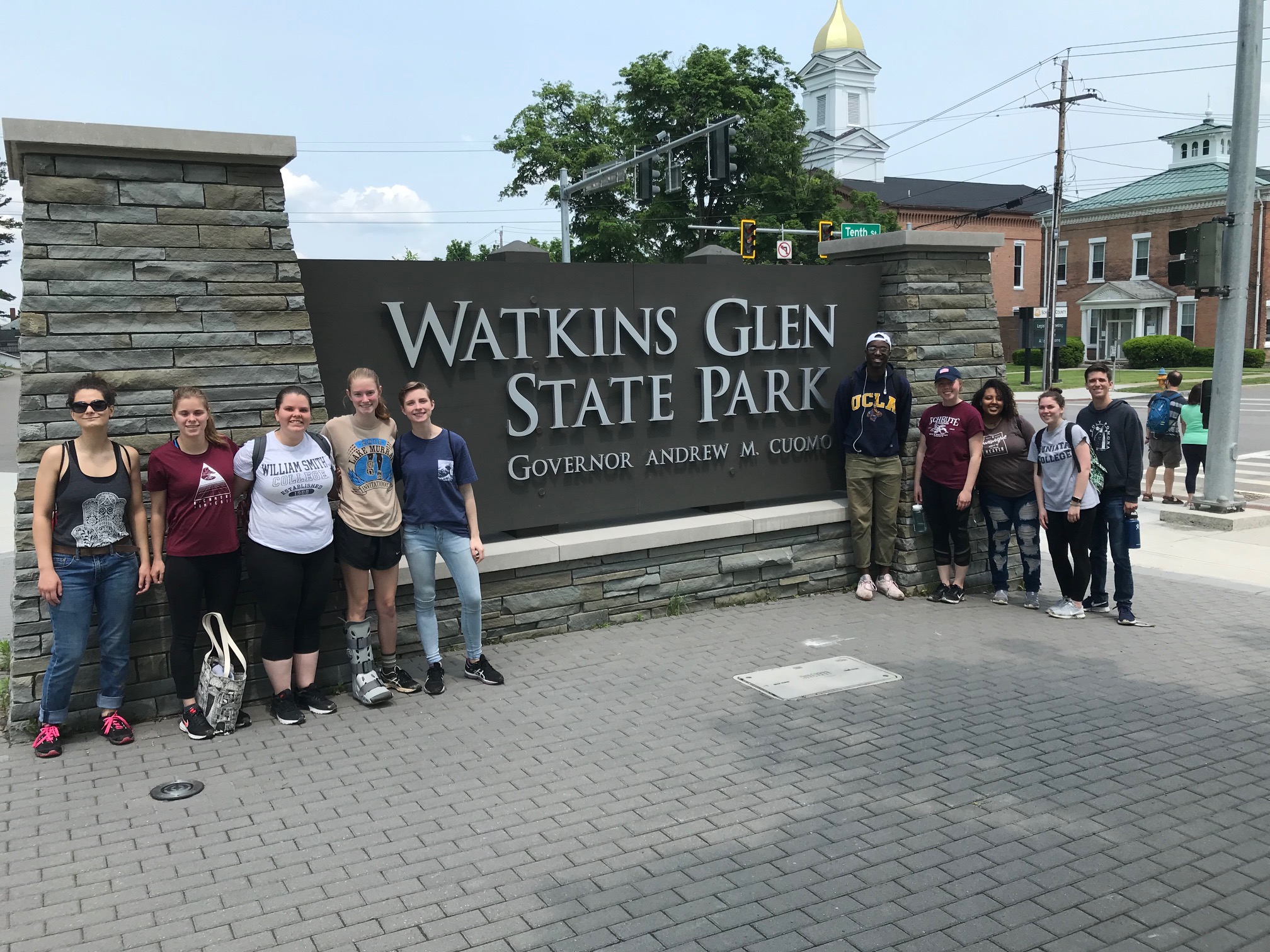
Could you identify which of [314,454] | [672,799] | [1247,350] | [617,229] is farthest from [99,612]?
[1247,350]

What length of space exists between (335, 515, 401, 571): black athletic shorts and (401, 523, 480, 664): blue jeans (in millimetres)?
129

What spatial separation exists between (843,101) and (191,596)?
70.8 m

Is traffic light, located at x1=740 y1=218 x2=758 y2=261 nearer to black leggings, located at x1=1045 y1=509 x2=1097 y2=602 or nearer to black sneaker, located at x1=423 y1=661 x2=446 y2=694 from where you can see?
black leggings, located at x1=1045 y1=509 x2=1097 y2=602

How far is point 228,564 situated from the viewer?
5.23m

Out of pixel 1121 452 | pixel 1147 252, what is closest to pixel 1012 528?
pixel 1121 452

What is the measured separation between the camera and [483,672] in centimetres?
600

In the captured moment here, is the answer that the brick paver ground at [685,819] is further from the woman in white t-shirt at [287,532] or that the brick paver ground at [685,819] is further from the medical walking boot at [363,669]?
the woman in white t-shirt at [287,532]

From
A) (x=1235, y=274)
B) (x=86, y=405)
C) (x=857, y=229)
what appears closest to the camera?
(x=86, y=405)

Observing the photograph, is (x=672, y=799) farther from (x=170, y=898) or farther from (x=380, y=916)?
(x=170, y=898)

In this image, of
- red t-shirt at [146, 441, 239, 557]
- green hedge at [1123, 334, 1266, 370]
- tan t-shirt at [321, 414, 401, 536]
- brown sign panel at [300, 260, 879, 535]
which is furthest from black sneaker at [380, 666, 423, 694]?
green hedge at [1123, 334, 1266, 370]

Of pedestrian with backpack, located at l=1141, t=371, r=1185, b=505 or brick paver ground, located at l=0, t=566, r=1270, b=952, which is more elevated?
pedestrian with backpack, located at l=1141, t=371, r=1185, b=505

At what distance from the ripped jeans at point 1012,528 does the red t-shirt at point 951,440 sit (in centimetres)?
29

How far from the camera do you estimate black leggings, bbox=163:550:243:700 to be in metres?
5.09

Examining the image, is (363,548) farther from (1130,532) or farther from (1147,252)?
(1147,252)
